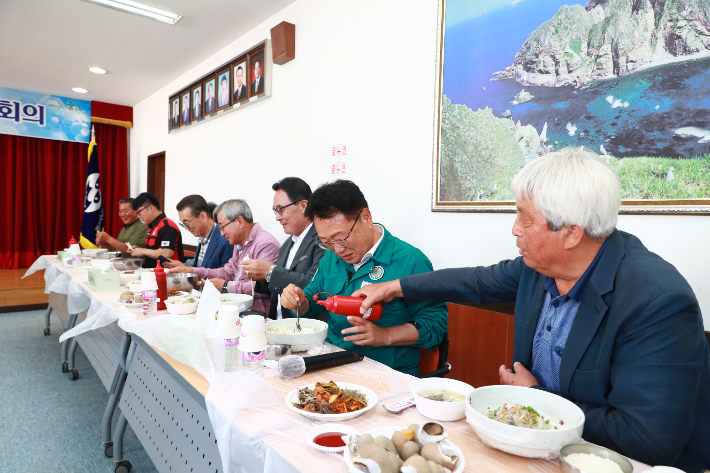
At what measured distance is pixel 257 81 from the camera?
4.01 metres

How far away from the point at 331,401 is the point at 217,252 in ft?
9.01

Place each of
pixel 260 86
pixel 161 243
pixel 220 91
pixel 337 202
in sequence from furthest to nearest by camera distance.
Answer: pixel 220 91, pixel 161 243, pixel 260 86, pixel 337 202

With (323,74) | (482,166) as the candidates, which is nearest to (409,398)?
(482,166)

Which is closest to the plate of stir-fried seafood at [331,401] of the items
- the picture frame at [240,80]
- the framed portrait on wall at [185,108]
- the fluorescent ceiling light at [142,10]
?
the picture frame at [240,80]

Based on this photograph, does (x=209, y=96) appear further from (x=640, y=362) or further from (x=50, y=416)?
(x=640, y=362)

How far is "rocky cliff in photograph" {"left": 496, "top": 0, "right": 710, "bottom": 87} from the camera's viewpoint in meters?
1.51

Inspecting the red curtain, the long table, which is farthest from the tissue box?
the red curtain

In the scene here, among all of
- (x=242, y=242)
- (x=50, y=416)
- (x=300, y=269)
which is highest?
(x=242, y=242)

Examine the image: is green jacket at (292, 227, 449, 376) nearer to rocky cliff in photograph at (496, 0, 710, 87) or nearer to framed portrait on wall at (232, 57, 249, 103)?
rocky cliff in photograph at (496, 0, 710, 87)

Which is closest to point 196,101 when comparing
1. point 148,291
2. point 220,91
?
point 220,91

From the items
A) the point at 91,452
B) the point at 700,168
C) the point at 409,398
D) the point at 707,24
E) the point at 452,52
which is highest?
the point at 452,52

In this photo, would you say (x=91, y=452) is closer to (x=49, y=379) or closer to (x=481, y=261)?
(x=49, y=379)

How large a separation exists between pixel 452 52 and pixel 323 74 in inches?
51.8

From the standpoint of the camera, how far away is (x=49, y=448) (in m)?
2.25
